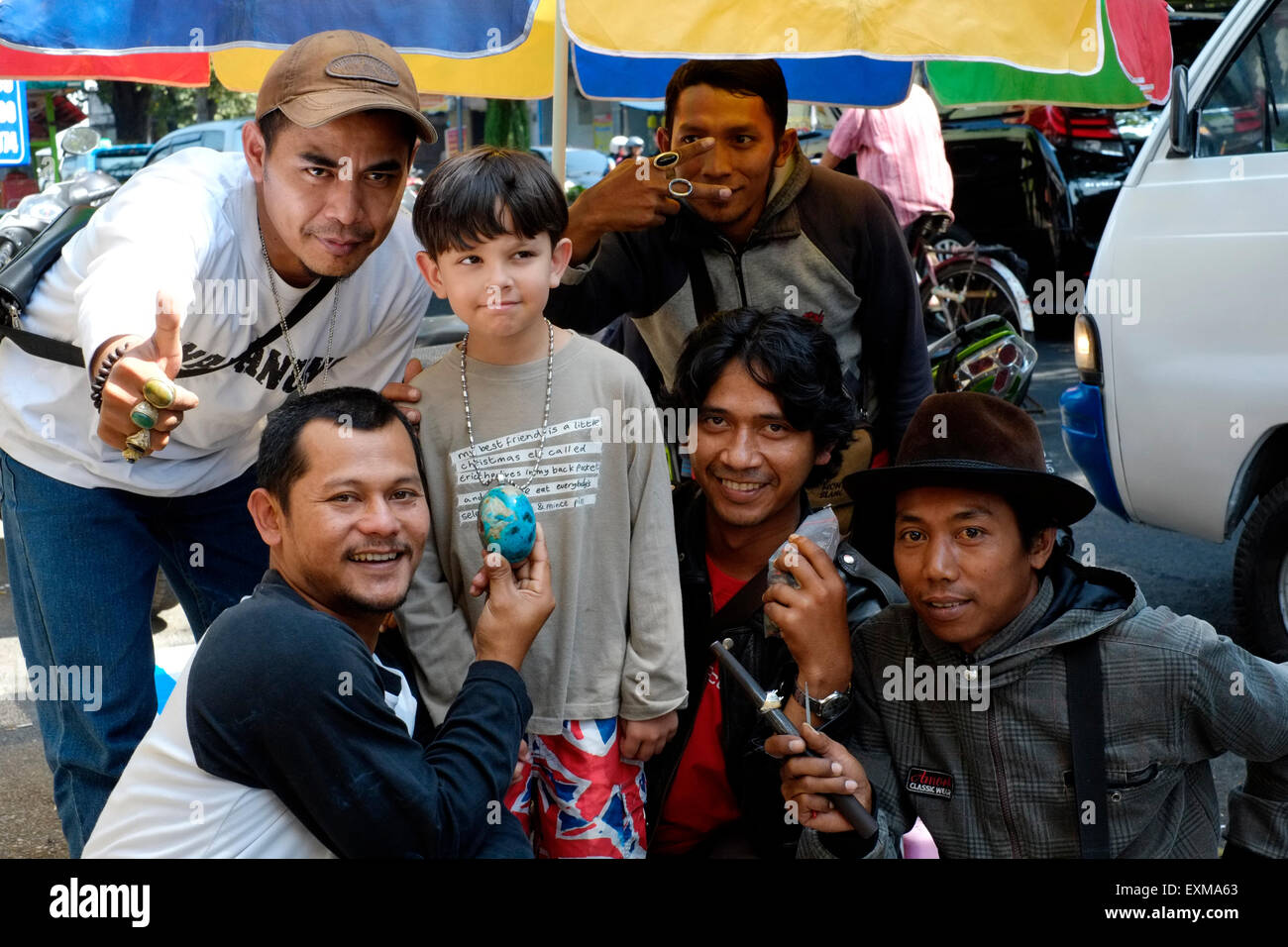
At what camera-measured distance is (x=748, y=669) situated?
2.52 meters

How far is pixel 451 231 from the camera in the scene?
237 centimetres

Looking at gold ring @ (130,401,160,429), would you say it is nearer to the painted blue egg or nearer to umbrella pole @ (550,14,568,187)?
the painted blue egg

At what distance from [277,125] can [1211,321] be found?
280 cm

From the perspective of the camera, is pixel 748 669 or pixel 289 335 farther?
pixel 289 335

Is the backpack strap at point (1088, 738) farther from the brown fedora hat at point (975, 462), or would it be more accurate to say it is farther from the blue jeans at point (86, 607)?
the blue jeans at point (86, 607)

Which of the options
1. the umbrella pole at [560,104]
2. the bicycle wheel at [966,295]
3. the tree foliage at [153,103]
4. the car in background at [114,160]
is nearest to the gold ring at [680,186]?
the umbrella pole at [560,104]

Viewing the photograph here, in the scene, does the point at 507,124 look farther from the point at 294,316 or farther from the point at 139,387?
the point at 139,387

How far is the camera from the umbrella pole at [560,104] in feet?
10.5

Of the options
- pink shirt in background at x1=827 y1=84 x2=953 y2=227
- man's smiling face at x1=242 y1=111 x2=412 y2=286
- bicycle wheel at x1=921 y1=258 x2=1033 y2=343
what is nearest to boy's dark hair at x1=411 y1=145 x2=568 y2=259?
man's smiling face at x1=242 y1=111 x2=412 y2=286

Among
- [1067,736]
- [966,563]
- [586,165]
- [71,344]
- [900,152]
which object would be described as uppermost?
[586,165]

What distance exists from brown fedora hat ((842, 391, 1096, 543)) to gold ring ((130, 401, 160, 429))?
1185 mm

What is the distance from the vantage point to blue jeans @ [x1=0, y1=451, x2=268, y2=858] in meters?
2.62

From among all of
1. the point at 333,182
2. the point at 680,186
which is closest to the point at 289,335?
the point at 333,182

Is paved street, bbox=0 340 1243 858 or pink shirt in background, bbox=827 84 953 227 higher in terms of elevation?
pink shirt in background, bbox=827 84 953 227
